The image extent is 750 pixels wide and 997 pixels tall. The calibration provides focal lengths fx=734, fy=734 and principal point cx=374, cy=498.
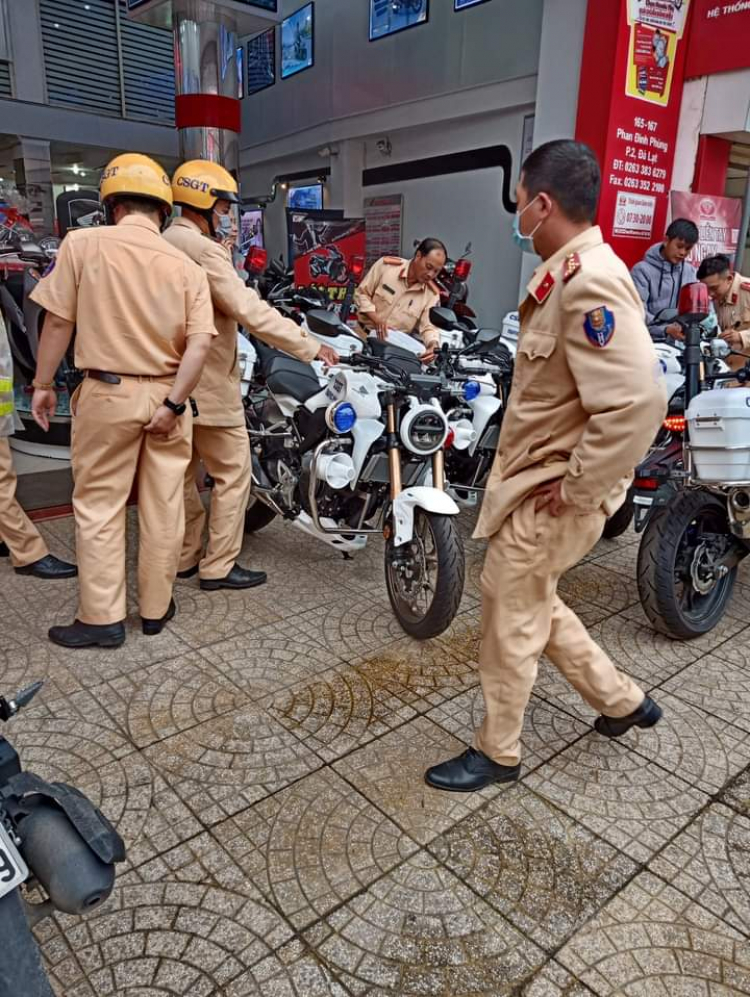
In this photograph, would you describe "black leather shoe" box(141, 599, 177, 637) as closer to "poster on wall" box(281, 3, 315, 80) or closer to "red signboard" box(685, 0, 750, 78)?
"red signboard" box(685, 0, 750, 78)

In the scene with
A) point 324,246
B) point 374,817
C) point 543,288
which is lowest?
point 374,817

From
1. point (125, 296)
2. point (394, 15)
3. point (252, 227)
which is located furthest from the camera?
point (252, 227)

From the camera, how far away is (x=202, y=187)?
3.31 m

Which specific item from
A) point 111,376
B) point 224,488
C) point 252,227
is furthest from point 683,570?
point 252,227

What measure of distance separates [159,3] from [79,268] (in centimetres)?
672

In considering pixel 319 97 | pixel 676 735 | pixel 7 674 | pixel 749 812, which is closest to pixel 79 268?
pixel 7 674

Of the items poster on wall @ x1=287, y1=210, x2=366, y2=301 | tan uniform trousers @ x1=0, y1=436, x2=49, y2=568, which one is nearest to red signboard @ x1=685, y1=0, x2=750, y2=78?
poster on wall @ x1=287, y1=210, x2=366, y2=301

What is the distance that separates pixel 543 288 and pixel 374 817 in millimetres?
1578

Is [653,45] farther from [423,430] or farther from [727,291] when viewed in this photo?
[423,430]

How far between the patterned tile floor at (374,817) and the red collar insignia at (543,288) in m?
1.49

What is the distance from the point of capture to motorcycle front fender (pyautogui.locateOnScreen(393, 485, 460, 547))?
2977 mm

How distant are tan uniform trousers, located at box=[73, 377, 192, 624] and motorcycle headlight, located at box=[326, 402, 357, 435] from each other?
2.03ft

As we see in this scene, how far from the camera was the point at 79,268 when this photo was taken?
2818 millimetres

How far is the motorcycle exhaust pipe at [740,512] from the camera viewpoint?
10.0 feet
